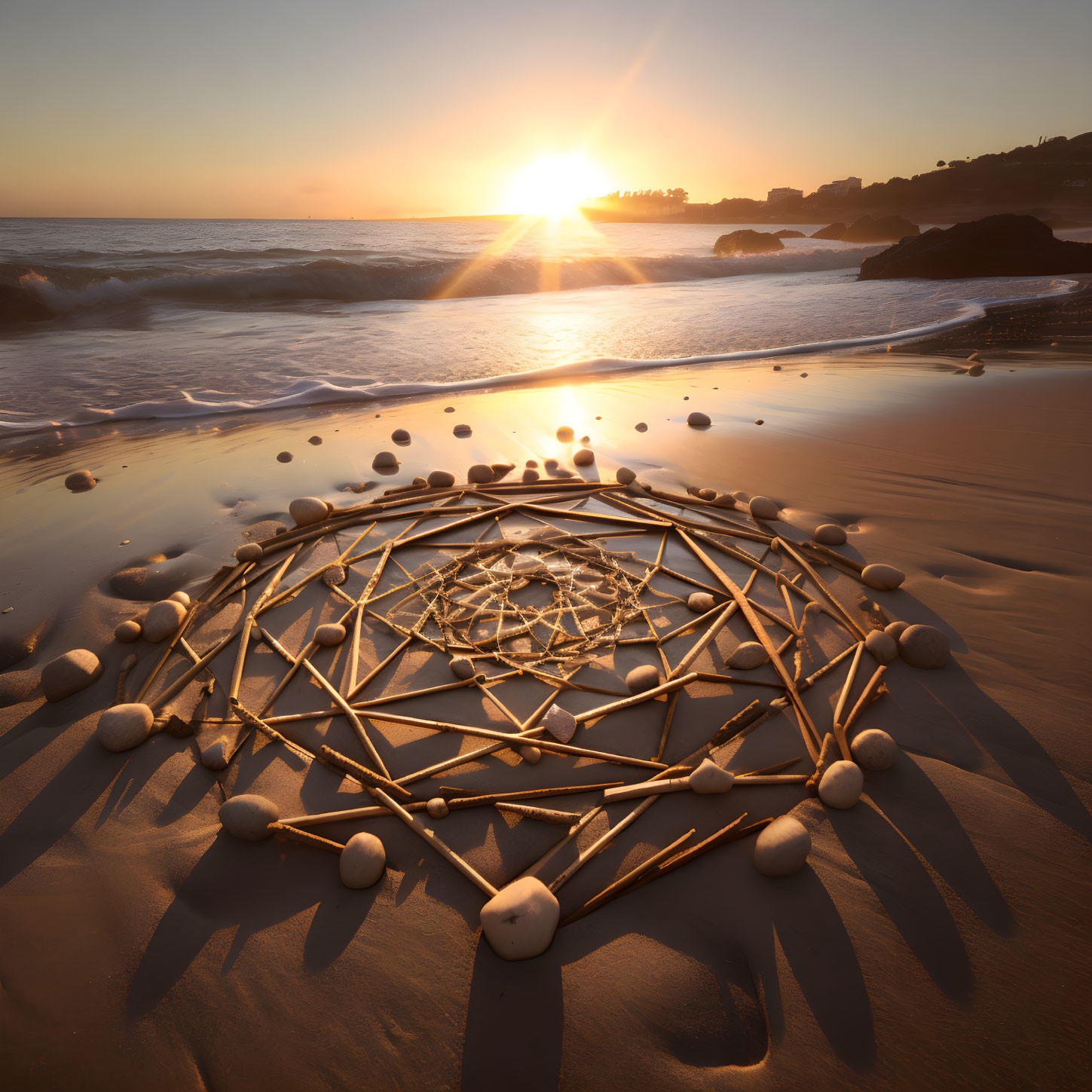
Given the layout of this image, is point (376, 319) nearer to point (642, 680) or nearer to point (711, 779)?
point (642, 680)

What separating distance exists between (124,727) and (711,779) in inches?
73.1

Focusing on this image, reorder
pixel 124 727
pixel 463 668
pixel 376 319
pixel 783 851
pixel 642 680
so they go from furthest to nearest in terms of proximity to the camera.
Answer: pixel 376 319
pixel 463 668
pixel 642 680
pixel 124 727
pixel 783 851

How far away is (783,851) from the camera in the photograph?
1.40 metres

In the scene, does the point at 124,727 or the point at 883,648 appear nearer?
the point at 124,727

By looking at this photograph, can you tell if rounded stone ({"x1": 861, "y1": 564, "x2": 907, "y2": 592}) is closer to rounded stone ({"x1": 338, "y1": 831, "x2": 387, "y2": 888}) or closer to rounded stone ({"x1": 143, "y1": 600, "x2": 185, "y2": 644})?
rounded stone ({"x1": 338, "y1": 831, "x2": 387, "y2": 888})

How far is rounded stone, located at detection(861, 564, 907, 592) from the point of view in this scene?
2.51m

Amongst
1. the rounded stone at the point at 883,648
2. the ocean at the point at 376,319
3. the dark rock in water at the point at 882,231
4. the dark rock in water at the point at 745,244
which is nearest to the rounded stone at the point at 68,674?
the rounded stone at the point at 883,648

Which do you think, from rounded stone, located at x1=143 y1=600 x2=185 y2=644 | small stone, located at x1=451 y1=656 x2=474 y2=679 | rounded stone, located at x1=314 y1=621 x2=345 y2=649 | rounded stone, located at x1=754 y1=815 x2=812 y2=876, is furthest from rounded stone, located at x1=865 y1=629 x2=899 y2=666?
rounded stone, located at x1=143 y1=600 x2=185 y2=644

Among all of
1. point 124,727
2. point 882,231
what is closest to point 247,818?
point 124,727

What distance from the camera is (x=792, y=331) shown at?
9695 millimetres

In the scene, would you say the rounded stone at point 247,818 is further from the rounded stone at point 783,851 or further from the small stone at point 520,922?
the rounded stone at point 783,851

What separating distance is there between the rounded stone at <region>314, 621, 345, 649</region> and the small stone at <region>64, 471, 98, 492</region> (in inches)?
117

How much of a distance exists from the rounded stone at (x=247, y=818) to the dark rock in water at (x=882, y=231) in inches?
1934

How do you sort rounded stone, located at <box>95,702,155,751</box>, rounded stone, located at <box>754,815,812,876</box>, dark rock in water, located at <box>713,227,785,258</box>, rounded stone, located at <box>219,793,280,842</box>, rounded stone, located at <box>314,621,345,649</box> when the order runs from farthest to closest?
dark rock in water, located at <box>713,227,785,258</box>
rounded stone, located at <box>314,621,345,649</box>
rounded stone, located at <box>95,702,155,751</box>
rounded stone, located at <box>219,793,280,842</box>
rounded stone, located at <box>754,815,812,876</box>
